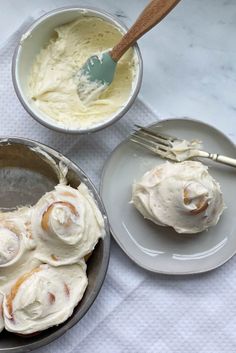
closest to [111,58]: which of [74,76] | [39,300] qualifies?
[74,76]

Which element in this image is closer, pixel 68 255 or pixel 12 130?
pixel 68 255

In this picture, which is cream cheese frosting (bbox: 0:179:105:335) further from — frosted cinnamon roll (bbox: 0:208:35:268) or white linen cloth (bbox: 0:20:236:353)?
white linen cloth (bbox: 0:20:236:353)

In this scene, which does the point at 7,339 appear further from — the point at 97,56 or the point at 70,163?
the point at 97,56

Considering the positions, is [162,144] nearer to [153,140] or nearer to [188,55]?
[153,140]

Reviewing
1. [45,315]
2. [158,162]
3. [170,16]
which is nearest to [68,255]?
[45,315]

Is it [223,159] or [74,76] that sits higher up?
[74,76]

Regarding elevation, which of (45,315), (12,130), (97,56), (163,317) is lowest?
(163,317)

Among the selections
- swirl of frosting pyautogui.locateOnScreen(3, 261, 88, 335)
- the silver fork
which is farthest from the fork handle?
swirl of frosting pyautogui.locateOnScreen(3, 261, 88, 335)
